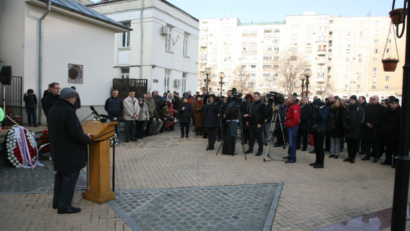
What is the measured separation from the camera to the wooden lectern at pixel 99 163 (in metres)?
4.64

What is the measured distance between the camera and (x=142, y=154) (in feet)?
29.3

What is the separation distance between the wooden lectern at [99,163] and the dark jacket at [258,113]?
5526 millimetres

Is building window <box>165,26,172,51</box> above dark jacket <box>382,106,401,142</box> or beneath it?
above

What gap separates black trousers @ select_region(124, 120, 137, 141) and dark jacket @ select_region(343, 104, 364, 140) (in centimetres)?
768

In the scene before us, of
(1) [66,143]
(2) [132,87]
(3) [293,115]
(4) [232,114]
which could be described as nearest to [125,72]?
(2) [132,87]

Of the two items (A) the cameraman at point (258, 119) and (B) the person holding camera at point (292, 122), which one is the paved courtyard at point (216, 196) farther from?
(A) the cameraman at point (258, 119)

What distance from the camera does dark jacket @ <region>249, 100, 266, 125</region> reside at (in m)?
9.18

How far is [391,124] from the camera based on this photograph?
8.27 meters

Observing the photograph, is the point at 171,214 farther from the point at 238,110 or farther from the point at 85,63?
the point at 85,63

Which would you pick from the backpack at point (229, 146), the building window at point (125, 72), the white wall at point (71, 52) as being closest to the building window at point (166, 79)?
the building window at point (125, 72)

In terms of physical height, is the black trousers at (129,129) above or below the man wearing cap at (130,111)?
below

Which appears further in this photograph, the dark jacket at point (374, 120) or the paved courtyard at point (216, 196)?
the dark jacket at point (374, 120)

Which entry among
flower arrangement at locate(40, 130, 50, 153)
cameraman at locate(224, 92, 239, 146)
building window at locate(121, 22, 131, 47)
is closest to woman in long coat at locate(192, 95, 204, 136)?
cameraman at locate(224, 92, 239, 146)

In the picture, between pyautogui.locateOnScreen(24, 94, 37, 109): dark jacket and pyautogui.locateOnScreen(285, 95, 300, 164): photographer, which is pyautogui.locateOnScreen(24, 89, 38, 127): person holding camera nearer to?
pyautogui.locateOnScreen(24, 94, 37, 109): dark jacket
